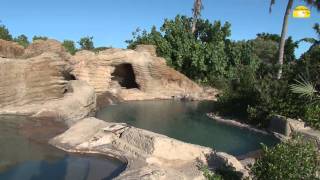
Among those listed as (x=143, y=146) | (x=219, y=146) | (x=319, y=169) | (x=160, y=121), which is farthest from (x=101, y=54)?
(x=319, y=169)

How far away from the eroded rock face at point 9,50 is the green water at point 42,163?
24.8ft

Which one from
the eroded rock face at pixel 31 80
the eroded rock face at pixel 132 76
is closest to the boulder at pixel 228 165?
the eroded rock face at pixel 31 80

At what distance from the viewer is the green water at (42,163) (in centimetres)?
1109

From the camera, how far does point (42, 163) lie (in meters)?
12.1

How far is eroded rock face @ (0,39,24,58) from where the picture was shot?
2137 centimetres

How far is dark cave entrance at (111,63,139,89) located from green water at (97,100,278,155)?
5500mm

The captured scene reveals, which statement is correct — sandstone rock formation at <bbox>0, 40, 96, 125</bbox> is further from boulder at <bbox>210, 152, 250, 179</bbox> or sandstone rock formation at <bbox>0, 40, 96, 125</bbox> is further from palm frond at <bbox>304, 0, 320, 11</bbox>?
palm frond at <bbox>304, 0, 320, 11</bbox>

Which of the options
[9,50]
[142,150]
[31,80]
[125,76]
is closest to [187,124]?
[31,80]

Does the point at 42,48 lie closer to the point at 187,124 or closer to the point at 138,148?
the point at 187,124

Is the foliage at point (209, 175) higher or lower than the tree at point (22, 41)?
lower

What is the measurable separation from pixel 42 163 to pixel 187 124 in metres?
10.1

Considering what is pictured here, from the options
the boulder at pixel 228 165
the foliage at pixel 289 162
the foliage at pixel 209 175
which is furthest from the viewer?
the boulder at pixel 228 165

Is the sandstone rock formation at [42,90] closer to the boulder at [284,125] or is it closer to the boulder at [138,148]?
the boulder at [138,148]

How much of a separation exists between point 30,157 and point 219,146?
7221 millimetres
